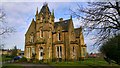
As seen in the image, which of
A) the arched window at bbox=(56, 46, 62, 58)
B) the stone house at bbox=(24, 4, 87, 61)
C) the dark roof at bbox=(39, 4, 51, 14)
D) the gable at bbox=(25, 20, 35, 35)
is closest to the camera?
the stone house at bbox=(24, 4, 87, 61)

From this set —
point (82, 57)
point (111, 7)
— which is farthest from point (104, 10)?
point (82, 57)

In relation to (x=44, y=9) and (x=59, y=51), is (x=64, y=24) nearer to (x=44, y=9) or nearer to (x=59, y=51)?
(x=44, y=9)

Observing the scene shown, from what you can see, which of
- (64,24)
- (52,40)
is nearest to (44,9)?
(64,24)

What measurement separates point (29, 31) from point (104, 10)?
4278 centimetres

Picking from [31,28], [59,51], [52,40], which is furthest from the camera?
[31,28]

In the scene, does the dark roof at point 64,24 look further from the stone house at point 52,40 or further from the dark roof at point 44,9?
the dark roof at point 44,9

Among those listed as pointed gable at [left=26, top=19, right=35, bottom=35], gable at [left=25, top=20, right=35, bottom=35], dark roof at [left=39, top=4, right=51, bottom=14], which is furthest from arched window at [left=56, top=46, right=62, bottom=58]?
dark roof at [left=39, top=4, right=51, bottom=14]

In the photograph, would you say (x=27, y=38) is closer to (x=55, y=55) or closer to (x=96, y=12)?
(x=55, y=55)

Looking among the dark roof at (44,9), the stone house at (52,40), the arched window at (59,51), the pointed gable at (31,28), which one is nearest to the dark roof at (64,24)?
the stone house at (52,40)

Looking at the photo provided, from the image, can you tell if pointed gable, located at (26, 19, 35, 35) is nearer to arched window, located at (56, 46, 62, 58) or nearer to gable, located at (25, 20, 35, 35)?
gable, located at (25, 20, 35, 35)

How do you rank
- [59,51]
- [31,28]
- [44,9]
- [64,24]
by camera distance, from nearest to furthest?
[59,51] → [64,24] → [44,9] → [31,28]

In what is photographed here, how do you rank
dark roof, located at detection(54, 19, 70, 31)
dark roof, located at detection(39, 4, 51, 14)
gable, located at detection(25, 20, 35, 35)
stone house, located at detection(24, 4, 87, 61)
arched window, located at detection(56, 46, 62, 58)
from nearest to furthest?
stone house, located at detection(24, 4, 87, 61) < arched window, located at detection(56, 46, 62, 58) < dark roof, located at detection(54, 19, 70, 31) < dark roof, located at detection(39, 4, 51, 14) < gable, located at detection(25, 20, 35, 35)

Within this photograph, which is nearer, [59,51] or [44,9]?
[59,51]

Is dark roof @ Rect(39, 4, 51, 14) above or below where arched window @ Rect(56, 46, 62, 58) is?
above
